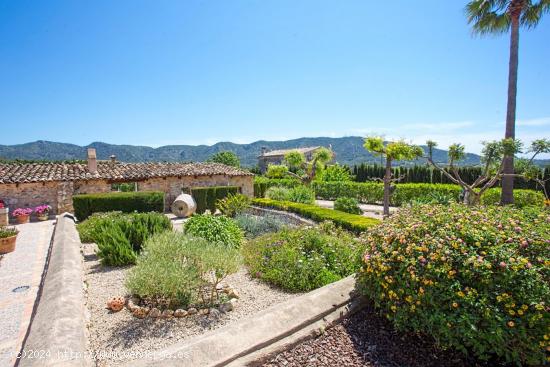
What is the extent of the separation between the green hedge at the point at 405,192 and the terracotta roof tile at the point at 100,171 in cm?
699

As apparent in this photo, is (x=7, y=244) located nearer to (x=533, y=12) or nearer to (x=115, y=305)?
(x=115, y=305)

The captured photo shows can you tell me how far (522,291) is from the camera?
2342 mm

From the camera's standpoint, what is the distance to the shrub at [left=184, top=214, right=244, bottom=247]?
6.80m

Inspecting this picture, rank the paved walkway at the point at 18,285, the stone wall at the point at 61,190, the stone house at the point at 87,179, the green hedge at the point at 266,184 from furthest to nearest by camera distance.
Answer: the green hedge at the point at 266,184 < the stone house at the point at 87,179 < the stone wall at the point at 61,190 < the paved walkway at the point at 18,285

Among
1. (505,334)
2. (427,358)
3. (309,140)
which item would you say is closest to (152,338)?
(427,358)

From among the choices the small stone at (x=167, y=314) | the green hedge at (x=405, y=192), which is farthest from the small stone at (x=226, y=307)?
the green hedge at (x=405, y=192)

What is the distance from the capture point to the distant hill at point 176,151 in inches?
4919

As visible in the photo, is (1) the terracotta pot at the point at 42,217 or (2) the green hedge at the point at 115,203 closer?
(2) the green hedge at the point at 115,203

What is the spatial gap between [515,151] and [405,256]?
8.96 metres

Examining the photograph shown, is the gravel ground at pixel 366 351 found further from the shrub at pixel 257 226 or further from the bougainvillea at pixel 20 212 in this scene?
the bougainvillea at pixel 20 212

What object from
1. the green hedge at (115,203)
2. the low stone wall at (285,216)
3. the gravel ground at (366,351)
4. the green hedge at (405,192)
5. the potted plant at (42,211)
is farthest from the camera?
the green hedge at (405,192)

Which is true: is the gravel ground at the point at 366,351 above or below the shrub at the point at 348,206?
above

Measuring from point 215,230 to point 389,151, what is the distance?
313 inches

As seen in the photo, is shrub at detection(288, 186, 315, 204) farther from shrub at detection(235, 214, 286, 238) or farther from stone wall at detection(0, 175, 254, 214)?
stone wall at detection(0, 175, 254, 214)
